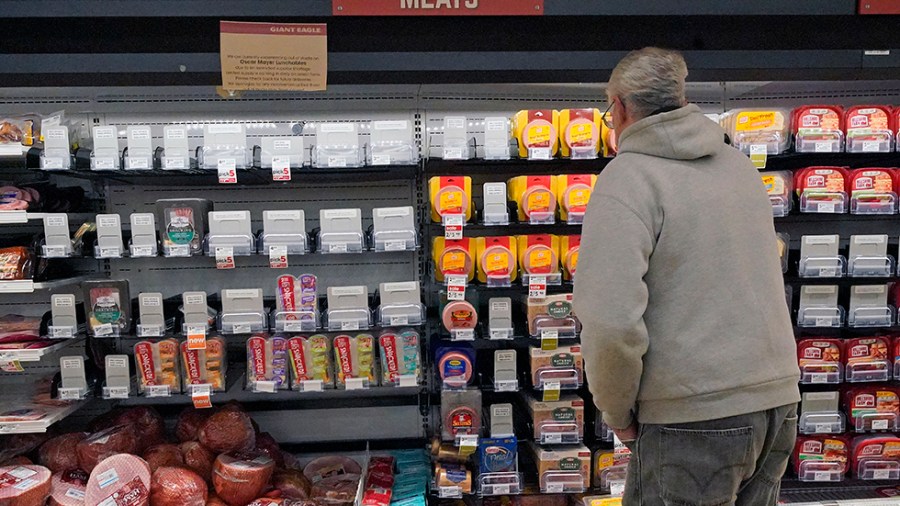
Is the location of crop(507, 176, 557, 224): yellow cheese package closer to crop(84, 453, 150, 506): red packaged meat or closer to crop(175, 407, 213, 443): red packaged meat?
crop(175, 407, 213, 443): red packaged meat

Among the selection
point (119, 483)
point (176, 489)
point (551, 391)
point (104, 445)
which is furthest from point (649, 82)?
point (104, 445)

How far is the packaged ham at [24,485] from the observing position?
102 inches

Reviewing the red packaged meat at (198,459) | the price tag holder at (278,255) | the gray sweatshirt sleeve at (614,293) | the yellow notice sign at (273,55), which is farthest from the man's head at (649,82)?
the red packaged meat at (198,459)

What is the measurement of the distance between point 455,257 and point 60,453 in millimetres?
2300

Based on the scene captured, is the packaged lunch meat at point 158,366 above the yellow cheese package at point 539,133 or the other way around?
the other way around

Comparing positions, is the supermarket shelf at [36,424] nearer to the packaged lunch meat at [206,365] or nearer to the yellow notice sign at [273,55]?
the packaged lunch meat at [206,365]

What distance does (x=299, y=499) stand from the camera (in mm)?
2910

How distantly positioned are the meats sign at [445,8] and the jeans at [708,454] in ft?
5.77

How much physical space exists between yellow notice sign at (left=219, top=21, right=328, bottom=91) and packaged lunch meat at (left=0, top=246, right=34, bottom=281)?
1400mm

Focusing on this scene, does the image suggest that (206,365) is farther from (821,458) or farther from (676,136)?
(821,458)

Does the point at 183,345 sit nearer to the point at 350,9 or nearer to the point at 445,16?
the point at 350,9

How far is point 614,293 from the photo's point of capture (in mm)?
1500

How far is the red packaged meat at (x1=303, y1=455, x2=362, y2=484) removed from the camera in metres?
3.19

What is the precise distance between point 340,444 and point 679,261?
2.57 metres
